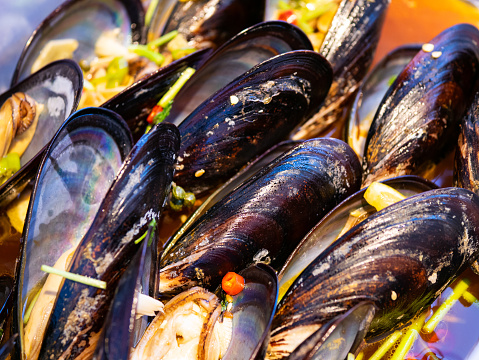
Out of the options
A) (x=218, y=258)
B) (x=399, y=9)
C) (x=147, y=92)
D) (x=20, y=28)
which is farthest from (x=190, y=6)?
(x=218, y=258)

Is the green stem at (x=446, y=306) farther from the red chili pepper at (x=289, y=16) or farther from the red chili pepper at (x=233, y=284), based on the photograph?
the red chili pepper at (x=289, y=16)

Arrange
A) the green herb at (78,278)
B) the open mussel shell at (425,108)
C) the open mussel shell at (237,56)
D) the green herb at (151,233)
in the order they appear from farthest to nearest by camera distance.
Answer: the open mussel shell at (237,56), the open mussel shell at (425,108), the green herb at (151,233), the green herb at (78,278)

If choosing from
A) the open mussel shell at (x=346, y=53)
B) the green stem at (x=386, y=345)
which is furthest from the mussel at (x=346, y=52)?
the green stem at (x=386, y=345)

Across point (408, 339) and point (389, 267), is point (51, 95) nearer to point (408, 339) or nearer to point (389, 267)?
point (389, 267)

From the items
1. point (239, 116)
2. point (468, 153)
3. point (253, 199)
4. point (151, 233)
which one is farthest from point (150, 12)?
point (468, 153)

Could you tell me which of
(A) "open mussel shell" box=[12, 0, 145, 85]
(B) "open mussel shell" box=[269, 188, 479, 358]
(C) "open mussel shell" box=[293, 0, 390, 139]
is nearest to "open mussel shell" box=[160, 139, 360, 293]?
(B) "open mussel shell" box=[269, 188, 479, 358]
